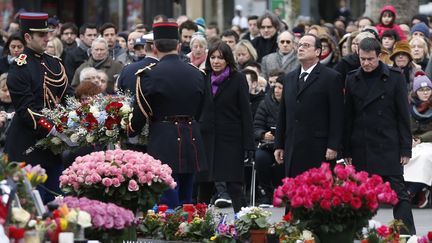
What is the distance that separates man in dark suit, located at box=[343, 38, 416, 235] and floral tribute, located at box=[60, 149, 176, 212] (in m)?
2.64

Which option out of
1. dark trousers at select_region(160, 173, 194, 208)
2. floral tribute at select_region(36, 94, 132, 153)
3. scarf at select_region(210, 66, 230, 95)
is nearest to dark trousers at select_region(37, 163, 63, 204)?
floral tribute at select_region(36, 94, 132, 153)

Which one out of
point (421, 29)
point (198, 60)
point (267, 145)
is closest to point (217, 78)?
point (198, 60)

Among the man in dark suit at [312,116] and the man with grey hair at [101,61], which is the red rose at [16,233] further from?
the man with grey hair at [101,61]

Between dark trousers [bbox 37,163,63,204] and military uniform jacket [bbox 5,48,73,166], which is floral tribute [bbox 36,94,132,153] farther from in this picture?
dark trousers [bbox 37,163,63,204]

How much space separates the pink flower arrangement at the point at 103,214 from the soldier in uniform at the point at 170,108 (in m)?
3.02

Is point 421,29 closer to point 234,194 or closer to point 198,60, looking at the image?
point 198,60

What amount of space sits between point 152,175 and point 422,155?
6578 mm

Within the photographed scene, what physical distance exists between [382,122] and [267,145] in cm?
424

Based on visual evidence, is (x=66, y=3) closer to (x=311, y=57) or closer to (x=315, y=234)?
(x=311, y=57)

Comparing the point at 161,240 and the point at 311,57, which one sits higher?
the point at 311,57

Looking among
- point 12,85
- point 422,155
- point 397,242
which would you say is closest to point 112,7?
point 422,155

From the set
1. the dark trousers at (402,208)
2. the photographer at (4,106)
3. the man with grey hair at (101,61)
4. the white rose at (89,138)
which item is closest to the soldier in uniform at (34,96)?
the white rose at (89,138)

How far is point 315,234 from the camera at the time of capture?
11.3 m

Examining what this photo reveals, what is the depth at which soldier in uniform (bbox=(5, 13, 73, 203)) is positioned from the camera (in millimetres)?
14338
